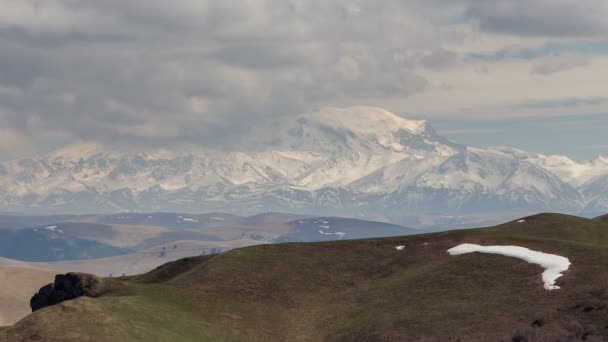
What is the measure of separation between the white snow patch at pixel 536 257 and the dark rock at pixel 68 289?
52.4 meters

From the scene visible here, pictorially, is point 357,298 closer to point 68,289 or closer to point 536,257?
point 536,257

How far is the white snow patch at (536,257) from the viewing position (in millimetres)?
102500

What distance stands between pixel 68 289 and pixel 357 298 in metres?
41.0

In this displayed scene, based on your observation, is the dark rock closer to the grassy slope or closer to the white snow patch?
the grassy slope

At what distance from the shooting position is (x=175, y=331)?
89.5 metres

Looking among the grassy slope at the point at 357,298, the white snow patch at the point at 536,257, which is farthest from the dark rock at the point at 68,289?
the white snow patch at the point at 536,257

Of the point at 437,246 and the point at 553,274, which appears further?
the point at 437,246

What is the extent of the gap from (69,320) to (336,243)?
63.6 meters

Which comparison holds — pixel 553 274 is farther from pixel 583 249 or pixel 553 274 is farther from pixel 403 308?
pixel 403 308

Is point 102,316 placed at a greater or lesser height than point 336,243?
lesser

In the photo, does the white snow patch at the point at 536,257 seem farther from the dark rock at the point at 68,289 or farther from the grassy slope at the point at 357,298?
the dark rock at the point at 68,289

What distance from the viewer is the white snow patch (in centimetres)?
10250

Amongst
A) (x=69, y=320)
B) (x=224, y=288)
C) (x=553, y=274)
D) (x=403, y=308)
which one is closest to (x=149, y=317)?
(x=69, y=320)

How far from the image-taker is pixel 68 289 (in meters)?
115
